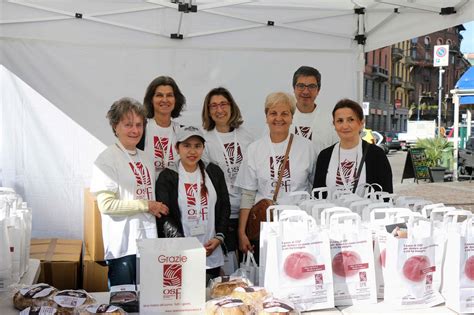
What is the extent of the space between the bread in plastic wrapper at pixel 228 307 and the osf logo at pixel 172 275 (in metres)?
0.12

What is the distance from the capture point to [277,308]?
173cm

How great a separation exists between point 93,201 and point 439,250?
239 cm

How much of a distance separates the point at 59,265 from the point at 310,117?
1948mm

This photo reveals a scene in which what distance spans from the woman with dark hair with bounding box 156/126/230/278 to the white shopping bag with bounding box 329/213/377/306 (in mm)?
850

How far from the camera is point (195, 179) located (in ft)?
8.75

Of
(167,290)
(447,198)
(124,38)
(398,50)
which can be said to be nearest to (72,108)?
(124,38)

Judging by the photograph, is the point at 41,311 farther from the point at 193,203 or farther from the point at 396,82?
the point at 396,82

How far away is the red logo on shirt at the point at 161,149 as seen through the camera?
3.05 m

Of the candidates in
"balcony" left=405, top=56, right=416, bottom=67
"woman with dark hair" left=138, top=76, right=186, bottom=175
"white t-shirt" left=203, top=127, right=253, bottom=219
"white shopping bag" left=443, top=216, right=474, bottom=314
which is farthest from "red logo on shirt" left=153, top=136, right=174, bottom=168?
"balcony" left=405, top=56, right=416, bottom=67

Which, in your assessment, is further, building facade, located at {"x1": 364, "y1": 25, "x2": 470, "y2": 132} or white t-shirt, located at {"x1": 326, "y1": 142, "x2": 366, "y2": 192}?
building facade, located at {"x1": 364, "y1": 25, "x2": 470, "y2": 132}

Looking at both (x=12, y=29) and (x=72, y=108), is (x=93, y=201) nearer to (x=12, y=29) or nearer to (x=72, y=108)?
(x=72, y=108)

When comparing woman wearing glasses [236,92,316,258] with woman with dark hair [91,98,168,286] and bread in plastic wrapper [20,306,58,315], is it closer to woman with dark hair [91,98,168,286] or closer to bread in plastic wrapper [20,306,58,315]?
woman with dark hair [91,98,168,286]

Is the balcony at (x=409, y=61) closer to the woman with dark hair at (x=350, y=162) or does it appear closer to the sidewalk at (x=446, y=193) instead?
the sidewalk at (x=446, y=193)

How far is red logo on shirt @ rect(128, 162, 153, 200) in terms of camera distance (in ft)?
8.33
